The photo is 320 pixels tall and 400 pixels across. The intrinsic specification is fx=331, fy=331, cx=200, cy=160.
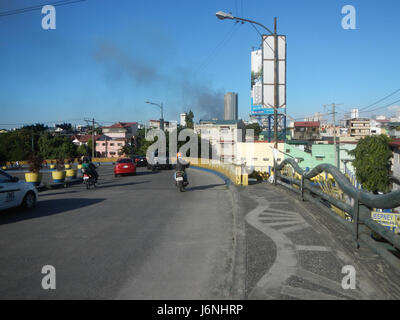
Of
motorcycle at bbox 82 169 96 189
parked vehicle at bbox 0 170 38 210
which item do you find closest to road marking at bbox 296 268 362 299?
parked vehicle at bbox 0 170 38 210

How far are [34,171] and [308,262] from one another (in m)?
17.4

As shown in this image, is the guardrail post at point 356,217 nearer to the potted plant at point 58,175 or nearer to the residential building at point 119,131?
the potted plant at point 58,175

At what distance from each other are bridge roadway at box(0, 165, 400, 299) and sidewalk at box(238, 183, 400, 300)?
13 millimetres

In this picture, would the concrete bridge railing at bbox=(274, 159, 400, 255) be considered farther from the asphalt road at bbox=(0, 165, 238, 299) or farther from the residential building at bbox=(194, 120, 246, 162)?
the residential building at bbox=(194, 120, 246, 162)

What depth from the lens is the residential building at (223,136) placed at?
2785 inches

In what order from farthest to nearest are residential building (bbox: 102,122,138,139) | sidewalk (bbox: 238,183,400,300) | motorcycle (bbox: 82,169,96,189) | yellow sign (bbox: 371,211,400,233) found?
residential building (bbox: 102,122,138,139) < motorcycle (bbox: 82,169,96,189) < yellow sign (bbox: 371,211,400,233) < sidewalk (bbox: 238,183,400,300)

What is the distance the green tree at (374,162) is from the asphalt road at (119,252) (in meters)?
31.5

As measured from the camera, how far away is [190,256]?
18.4 feet

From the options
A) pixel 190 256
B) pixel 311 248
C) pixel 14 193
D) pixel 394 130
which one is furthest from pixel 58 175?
pixel 394 130

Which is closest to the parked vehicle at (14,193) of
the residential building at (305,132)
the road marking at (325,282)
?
the road marking at (325,282)

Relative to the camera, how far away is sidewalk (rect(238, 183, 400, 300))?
3830 mm

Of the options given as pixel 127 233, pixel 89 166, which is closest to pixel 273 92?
pixel 89 166
